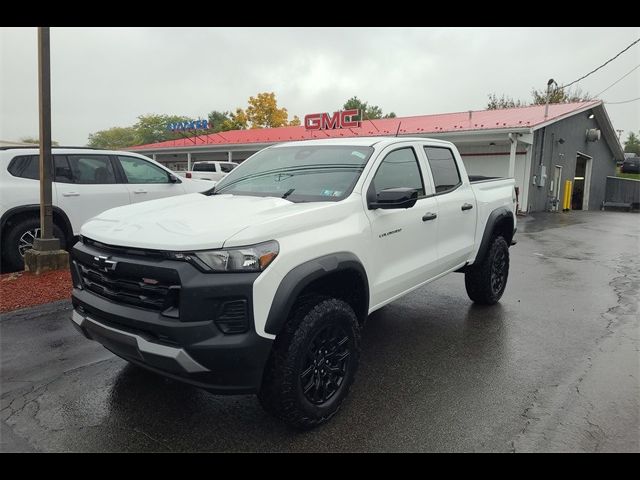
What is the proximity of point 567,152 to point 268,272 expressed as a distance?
21990mm

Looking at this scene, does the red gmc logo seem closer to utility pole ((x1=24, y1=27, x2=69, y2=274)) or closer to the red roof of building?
the red roof of building

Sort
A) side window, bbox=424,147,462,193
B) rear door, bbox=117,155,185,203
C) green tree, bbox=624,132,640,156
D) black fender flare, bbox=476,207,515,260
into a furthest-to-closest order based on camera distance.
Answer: green tree, bbox=624,132,640,156
rear door, bbox=117,155,185,203
black fender flare, bbox=476,207,515,260
side window, bbox=424,147,462,193

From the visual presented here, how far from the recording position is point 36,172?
646 centimetres

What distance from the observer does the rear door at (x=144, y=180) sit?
7273 mm

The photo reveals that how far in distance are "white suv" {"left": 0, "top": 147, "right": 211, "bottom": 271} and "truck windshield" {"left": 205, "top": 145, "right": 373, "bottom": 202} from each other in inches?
116

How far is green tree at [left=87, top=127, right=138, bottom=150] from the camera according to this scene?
7952 centimetres

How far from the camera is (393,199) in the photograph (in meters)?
3.19

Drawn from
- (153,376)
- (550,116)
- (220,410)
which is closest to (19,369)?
(153,376)

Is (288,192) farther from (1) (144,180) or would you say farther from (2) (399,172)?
(1) (144,180)

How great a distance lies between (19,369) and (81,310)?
1.22 meters

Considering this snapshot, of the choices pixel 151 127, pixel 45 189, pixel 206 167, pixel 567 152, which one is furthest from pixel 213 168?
pixel 151 127

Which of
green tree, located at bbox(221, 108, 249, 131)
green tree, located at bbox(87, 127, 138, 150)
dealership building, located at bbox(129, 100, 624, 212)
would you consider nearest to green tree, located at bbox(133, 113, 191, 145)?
green tree, located at bbox(87, 127, 138, 150)

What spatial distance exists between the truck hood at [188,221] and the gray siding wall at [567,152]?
17090mm
